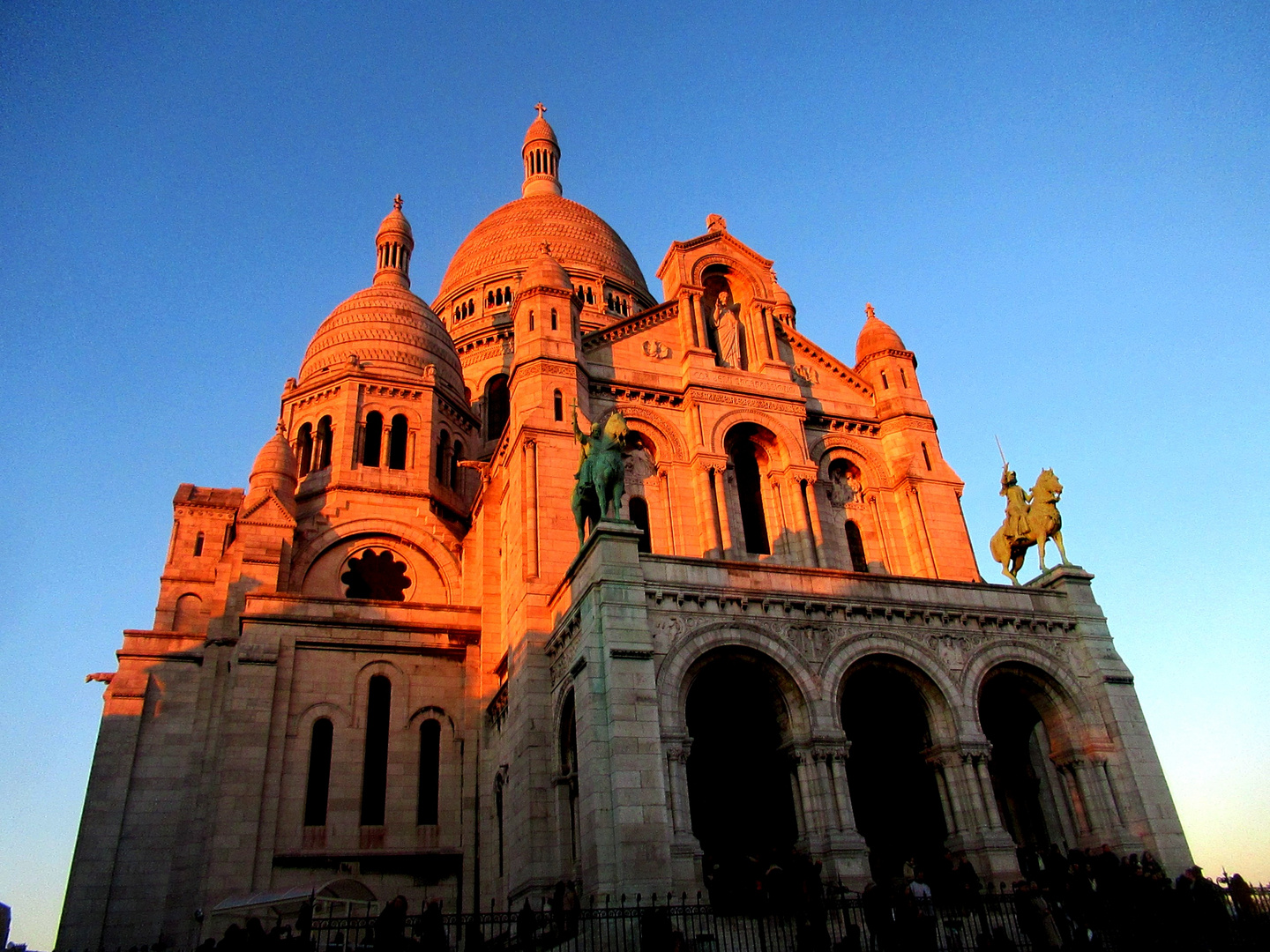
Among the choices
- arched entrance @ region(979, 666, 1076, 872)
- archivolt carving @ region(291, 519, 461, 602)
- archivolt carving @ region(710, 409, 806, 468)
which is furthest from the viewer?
archivolt carving @ region(291, 519, 461, 602)

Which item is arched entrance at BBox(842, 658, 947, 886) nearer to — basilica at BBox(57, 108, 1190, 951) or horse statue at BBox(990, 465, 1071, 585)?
basilica at BBox(57, 108, 1190, 951)

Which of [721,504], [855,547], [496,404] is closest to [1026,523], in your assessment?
[855,547]

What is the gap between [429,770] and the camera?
30188 millimetres

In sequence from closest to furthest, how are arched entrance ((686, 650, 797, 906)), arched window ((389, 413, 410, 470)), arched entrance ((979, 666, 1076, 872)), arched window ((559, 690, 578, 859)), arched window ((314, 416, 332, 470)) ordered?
arched entrance ((686, 650, 797, 906)) < arched window ((559, 690, 578, 859)) < arched entrance ((979, 666, 1076, 872)) < arched window ((314, 416, 332, 470)) < arched window ((389, 413, 410, 470))

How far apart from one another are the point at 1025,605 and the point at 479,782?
53.4ft

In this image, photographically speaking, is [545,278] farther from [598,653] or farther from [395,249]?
[395,249]

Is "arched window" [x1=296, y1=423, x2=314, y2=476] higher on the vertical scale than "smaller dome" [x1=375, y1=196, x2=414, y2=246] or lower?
lower

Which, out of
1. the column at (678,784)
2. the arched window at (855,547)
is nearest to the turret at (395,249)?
the arched window at (855,547)

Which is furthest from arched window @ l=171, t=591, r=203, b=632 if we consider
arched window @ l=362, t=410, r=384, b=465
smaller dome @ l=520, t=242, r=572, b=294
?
smaller dome @ l=520, t=242, r=572, b=294

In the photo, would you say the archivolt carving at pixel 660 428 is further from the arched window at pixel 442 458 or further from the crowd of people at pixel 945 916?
the crowd of people at pixel 945 916

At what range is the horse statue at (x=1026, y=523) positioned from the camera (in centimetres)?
2667

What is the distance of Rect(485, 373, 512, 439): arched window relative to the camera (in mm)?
47625

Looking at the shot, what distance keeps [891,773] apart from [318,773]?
1656 centimetres

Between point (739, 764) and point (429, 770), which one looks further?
point (429, 770)
